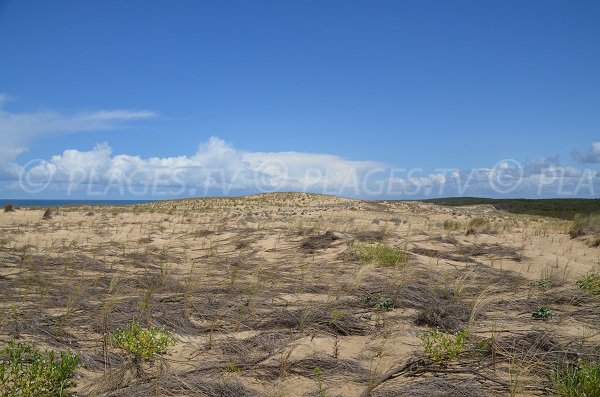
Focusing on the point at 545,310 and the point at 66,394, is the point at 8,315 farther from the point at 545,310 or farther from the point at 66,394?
the point at 545,310

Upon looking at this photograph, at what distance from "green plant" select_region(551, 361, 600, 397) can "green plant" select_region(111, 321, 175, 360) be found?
3227 mm

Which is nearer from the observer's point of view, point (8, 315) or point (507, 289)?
point (8, 315)

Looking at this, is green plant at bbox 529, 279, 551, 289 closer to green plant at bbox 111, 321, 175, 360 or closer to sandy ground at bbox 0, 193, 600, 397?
sandy ground at bbox 0, 193, 600, 397

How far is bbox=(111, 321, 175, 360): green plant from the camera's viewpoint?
372cm

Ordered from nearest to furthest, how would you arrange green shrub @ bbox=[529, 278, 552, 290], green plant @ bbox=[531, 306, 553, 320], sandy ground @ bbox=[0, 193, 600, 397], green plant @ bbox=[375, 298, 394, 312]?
1. sandy ground @ bbox=[0, 193, 600, 397]
2. green plant @ bbox=[531, 306, 553, 320]
3. green plant @ bbox=[375, 298, 394, 312]
4. green shrub @ bbox=[529, 278, 552, 290]

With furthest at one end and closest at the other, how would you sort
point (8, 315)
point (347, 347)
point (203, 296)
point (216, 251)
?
point (216, 251) < point (203, 296) < point (8, 315) < point (347, 347)

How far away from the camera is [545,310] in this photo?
4953 mm

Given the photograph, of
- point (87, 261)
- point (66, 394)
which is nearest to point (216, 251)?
point (87, 261)

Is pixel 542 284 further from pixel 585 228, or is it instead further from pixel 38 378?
pixel 585 228

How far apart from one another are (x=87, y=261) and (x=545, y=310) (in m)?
8.07

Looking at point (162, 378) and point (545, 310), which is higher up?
point (545, 310)

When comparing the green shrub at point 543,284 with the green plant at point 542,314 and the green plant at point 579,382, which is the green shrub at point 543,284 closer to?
the green plant at point 542,314

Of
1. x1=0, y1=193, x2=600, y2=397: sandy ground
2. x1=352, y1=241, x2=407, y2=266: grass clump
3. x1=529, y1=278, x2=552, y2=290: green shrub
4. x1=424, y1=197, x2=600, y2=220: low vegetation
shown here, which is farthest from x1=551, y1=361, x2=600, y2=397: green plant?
x1=424, y1=197, x2=600, y2=220: low vegetation

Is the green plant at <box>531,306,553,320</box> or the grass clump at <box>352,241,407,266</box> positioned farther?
the grass clump at <box>352,241,407,266</box>
